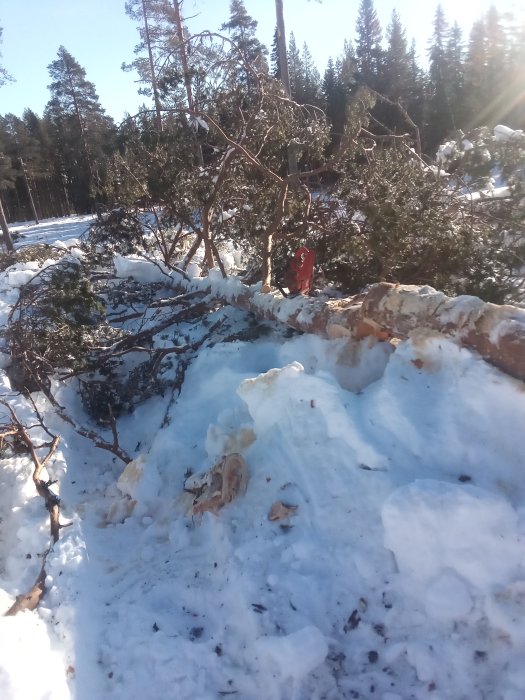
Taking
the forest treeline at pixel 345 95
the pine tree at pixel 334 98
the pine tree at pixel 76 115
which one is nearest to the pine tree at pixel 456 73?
the forest treeline at pixel 345 95

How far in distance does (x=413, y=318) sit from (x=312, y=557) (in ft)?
5.82

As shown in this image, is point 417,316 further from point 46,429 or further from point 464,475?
point 46,429

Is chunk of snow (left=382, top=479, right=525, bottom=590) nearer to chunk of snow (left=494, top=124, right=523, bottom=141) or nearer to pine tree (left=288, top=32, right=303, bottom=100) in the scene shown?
chunk of snow (left=494, top=124, right=523, bottom=141)

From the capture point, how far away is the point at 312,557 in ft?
8.31

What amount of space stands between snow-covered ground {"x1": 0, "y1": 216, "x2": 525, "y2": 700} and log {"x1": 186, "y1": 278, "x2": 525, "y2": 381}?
11 centimetres

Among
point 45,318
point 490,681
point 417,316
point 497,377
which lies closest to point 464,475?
point 497,377

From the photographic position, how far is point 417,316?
128 inches

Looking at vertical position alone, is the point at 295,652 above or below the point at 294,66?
below

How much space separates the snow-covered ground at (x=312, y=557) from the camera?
2.10m

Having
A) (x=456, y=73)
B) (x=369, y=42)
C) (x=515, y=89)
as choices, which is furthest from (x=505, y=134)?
(x=369, y=42)

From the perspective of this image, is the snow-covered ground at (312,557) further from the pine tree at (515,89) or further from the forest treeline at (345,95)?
the pine tree at (515,89)

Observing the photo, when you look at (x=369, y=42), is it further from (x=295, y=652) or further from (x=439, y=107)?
(x=295, y=652)

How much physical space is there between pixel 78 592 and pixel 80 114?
31736 mm

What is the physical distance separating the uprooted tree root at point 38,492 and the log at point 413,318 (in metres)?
2.56
